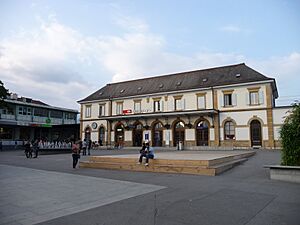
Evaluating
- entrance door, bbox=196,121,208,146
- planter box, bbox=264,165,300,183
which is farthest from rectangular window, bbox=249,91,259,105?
planter box, bbox=264,165,300,183

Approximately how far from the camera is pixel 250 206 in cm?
625

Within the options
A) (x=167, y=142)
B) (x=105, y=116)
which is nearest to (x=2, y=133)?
(x=105, y=116)

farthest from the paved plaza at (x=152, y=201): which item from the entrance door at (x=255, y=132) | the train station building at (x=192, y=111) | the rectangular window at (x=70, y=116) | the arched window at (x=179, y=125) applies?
the rectangular window at (x=70, y=116)

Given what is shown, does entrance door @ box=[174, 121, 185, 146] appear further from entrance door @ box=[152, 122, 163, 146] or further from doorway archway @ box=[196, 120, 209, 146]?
entrance door @ box=[152, 122, 163, 146]

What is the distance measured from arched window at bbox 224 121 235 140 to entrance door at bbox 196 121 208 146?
Result: 2.58m

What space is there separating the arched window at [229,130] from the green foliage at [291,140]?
23.6 m

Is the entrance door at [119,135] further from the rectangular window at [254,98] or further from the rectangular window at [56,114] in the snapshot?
the rectangular window at [56,114]

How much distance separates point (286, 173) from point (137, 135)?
107ft

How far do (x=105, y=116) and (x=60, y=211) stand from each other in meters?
37.8

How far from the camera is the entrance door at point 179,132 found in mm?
37184

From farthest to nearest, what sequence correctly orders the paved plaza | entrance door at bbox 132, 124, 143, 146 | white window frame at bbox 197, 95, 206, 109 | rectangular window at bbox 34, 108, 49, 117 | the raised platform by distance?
rectangular window at bbox 34, 108, 49, 117, entrance door at bbox 132, 124, 143, 146, white window frame at bbox 197, 95, 206, 109, the raised platform, the paved plaza

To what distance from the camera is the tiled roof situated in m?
35.1

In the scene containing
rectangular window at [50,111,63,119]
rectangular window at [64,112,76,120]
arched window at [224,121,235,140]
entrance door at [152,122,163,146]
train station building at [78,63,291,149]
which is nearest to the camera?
train station building at [78,63,291,149]

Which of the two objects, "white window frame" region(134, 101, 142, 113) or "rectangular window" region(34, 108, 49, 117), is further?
"rectangular window" region(34, 108, 49, 117)
